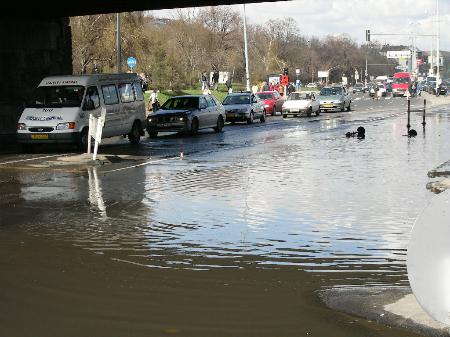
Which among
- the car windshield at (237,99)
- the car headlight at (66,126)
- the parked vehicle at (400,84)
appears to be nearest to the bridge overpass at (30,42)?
the car headlight at (66,126)

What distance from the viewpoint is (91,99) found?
23234 mm

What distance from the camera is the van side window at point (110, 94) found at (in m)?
24.0

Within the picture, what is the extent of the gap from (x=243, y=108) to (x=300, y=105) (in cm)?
685

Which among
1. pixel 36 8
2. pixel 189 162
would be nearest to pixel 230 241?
pixel 189 162

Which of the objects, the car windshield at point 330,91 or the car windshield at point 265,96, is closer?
the car windshield at point 265,96

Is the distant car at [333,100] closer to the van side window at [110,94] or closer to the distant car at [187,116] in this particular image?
the distant car at [187,116]

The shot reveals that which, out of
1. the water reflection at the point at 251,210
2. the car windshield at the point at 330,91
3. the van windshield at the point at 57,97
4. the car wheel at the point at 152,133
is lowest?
the car wheel at the point at 152,133

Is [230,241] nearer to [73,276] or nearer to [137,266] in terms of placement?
[137,266]

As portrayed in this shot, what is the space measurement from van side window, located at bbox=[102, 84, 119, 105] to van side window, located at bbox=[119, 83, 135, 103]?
330 millimetres

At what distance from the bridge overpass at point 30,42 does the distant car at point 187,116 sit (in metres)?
3.71

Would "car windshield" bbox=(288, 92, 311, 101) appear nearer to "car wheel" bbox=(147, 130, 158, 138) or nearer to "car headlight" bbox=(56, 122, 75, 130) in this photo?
"car wheel" bbox=(147, 130, 158, 138)

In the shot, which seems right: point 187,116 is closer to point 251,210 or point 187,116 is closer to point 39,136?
point 39,136

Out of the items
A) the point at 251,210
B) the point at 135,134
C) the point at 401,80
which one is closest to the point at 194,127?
the point at 135,134

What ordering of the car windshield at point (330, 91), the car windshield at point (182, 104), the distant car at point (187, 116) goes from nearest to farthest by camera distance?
the distant car at point (187, 116) → the car windshield at point (182, 104) → the car windshield at point (330, 91)
